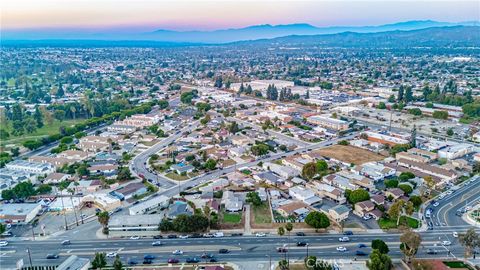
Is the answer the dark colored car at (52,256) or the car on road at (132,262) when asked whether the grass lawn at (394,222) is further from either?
the dark colored car at (52,256)

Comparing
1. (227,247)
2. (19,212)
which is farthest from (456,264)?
(19,212)

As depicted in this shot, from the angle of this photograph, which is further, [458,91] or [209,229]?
[458,91]

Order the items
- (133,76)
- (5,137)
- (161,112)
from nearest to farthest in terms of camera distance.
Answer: (5,137)
(161,112)
(133,76)

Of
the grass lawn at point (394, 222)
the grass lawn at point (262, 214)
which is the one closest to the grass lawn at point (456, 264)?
the grass lawn at point (394, 222)

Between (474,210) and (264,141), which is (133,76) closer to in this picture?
(264,141)

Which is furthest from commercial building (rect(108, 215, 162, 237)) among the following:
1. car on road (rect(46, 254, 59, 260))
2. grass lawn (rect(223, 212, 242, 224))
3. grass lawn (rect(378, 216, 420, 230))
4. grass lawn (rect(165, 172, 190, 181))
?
grass lawn (rect(378, 216, 420, 230))

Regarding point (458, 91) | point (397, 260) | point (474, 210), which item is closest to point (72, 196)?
point (397, 260)

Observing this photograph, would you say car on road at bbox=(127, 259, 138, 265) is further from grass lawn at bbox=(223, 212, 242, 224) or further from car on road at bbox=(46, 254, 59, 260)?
grass lawn at bbox=(223, 212, 242, 224)
